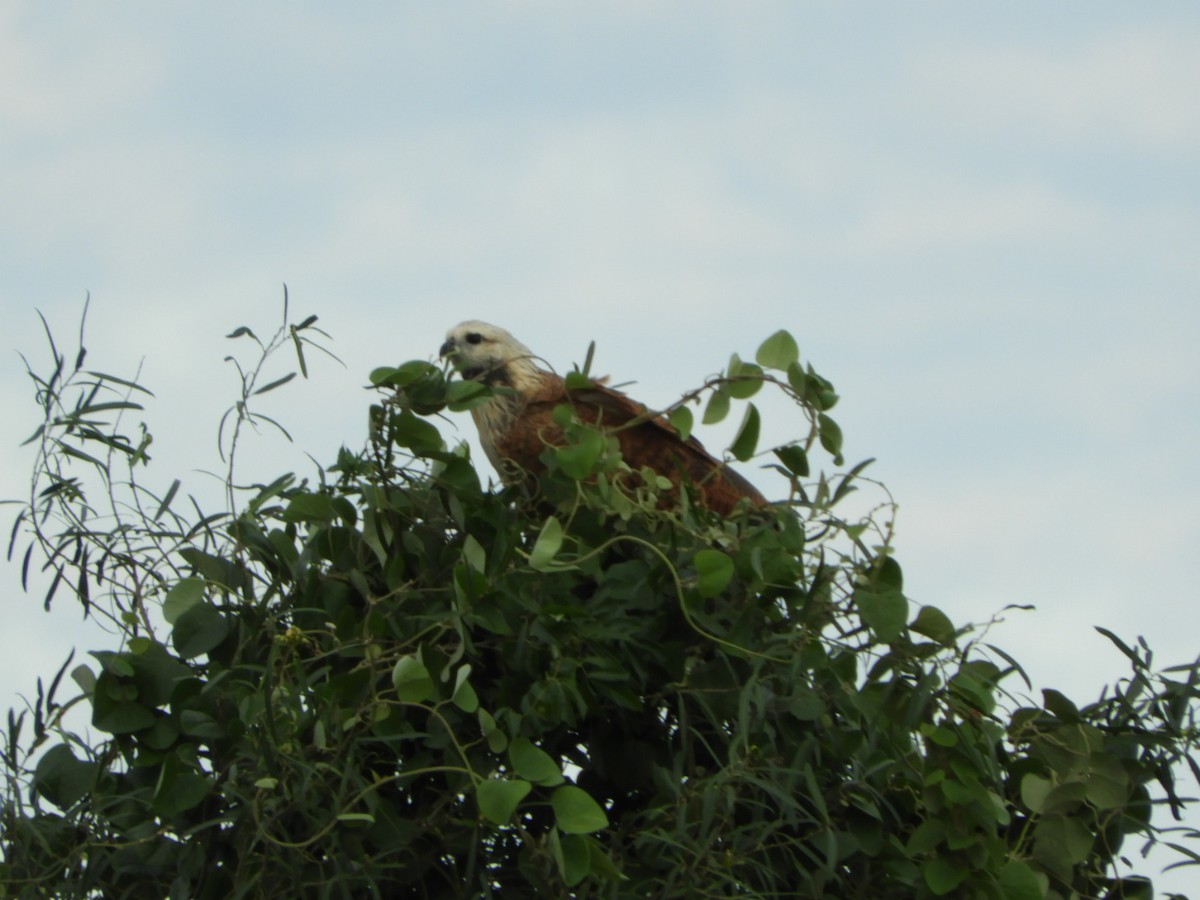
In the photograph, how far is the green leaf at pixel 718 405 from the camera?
2244 millimetres

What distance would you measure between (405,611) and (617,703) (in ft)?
1.08

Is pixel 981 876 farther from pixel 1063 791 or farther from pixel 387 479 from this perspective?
pixel 387 479

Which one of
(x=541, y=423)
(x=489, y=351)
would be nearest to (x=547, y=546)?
(x=541, y=423)

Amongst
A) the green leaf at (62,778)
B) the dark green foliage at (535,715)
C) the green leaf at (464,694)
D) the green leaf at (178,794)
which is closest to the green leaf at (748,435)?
the dark green foliage at (535,715)

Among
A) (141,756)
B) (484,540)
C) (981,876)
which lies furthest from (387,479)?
(981,876)

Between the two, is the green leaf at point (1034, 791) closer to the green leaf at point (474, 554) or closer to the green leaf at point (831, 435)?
the green leaf at point (831, 435)

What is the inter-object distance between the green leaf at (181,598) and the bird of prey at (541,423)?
78 cm

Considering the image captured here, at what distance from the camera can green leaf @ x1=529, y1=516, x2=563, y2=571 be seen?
1.94 metres

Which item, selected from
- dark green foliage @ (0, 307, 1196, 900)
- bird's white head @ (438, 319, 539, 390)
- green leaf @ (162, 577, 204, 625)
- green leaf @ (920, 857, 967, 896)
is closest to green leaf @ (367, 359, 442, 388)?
dark green foliage @ (0, 307, 1196, 900)

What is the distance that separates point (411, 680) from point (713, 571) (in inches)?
17.5

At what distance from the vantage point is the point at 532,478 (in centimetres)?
238

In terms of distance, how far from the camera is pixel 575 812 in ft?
5.93

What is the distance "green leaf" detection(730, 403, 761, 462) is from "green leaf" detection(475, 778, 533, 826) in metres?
0.69

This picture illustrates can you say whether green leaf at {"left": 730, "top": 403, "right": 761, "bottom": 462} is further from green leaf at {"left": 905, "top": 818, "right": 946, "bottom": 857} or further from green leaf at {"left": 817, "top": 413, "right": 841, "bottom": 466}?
green leaf at {"left": 905, "top": 818, "right": 946, "bottom": 857}
